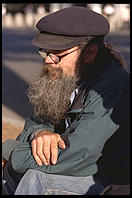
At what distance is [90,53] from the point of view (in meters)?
3.41

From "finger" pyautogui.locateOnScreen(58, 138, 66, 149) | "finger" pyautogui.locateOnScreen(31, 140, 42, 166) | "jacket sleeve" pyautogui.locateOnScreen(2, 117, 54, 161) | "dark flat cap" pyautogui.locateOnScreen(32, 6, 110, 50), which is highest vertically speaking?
"dark flat cap" pyautogui.locateOnScreen(32, 6, 110, 50)

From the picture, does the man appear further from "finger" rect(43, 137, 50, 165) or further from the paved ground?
the paved ground

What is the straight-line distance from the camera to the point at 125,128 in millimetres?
3172

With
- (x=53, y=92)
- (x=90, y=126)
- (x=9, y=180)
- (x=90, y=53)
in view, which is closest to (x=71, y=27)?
(x=90, y=53)

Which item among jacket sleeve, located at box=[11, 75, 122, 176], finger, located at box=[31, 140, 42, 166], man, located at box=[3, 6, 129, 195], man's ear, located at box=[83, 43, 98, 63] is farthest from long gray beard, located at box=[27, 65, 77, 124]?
finger, located at box=[31, 140, 42, 166]

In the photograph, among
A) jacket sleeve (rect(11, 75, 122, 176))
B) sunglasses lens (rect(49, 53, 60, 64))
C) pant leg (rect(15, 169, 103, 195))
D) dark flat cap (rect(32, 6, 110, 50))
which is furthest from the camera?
sunglasses lens (rect(49, 53, 60, 64))

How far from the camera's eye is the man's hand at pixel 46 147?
3117mm

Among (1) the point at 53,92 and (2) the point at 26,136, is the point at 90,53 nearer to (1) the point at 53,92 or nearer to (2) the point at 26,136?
(1) the point at 53,92

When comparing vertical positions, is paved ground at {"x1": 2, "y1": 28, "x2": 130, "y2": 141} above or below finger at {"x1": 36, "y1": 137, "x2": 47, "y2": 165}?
below

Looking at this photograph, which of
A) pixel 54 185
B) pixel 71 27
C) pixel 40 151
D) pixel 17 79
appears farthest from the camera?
pixel 17 79

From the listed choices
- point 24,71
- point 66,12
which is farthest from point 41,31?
point 24,71

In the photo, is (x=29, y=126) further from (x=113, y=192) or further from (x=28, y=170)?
(x=113, y=192)

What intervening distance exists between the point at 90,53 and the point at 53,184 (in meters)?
0.78

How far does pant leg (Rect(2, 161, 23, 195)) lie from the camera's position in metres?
3.50
